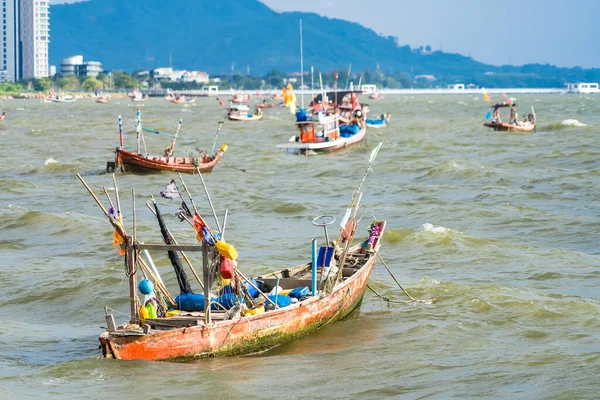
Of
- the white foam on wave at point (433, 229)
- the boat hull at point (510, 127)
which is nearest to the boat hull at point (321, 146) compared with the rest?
the boat hull at point (510, 127)

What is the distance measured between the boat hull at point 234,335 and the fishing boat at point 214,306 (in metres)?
0.01

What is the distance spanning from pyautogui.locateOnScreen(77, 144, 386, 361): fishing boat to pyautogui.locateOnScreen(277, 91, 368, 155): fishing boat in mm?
34828

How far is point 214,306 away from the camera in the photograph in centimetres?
1535

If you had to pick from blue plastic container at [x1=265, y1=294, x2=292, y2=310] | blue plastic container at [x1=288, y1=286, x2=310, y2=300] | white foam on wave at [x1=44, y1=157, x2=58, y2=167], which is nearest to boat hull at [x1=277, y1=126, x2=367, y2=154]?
white foam on wave at [x1=44, y1=157, x2=58, y2=167]

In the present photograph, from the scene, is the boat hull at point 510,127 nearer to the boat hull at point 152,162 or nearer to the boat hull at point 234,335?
the boat hull at point 152,162

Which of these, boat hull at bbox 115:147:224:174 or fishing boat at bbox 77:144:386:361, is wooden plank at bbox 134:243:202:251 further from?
boat hull at bbox 115:147:224:174

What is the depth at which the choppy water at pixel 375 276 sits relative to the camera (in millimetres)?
14266

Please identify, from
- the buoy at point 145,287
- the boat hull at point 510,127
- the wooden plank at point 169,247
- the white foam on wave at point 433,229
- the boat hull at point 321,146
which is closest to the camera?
the wooden plank at point 169,247

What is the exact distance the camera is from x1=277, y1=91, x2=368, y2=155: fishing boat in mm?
52219

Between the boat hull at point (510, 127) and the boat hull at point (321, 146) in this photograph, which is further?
the boat hull at point (510, 127)

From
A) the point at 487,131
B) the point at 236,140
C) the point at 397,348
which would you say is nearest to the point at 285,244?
the point at 397,348

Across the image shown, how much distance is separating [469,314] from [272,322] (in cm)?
464

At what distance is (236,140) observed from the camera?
6688 cm

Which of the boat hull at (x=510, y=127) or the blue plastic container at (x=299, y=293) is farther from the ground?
the boat hull at (x=510, y=127)
